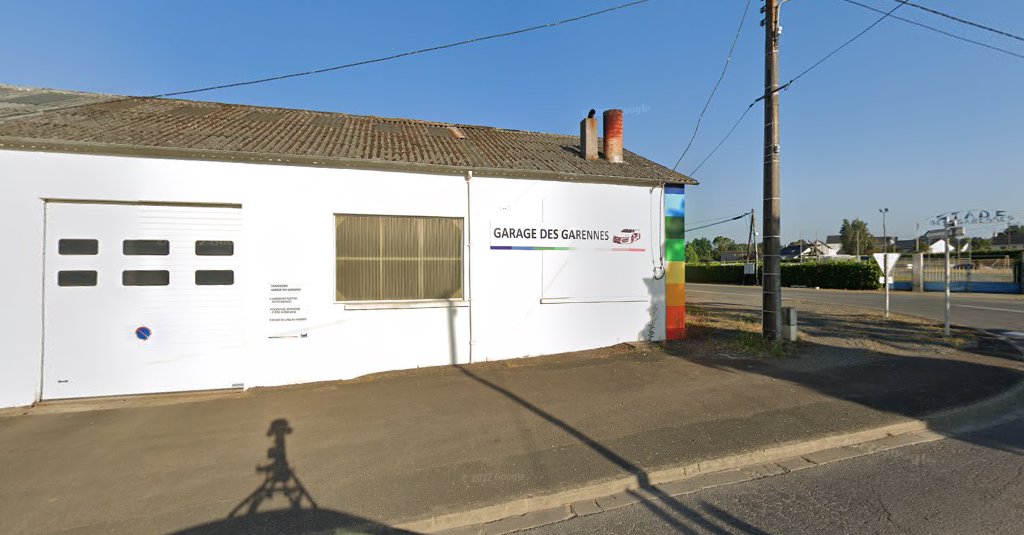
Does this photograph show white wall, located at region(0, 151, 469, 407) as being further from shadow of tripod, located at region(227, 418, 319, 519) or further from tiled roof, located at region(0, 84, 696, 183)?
shadow of tripod, located at region(227, 418, 319, 519)

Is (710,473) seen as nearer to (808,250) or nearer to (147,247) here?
(147,247)

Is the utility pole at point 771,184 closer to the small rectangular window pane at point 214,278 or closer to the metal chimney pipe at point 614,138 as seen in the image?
the metal chimney pipe at point 614,138

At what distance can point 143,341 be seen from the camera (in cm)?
604

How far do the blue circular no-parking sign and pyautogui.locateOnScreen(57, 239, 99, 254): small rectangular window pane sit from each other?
1268mm

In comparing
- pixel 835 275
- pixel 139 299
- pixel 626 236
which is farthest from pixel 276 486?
pixel 835 275

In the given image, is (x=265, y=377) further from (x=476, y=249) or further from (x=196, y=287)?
(x=476, y=249)

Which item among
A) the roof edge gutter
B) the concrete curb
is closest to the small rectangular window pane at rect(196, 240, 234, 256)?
the roof edge gutter

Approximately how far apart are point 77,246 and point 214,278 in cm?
177

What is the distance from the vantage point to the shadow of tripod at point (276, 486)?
3.21 m

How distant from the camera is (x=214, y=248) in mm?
6293

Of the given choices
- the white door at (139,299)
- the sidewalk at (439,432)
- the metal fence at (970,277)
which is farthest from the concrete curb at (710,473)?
the metal fence at (970,277)

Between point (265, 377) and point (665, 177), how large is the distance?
8.43 meters

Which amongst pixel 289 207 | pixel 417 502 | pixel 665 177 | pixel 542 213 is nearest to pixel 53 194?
pixel 289 207

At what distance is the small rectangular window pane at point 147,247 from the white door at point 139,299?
1 cm
